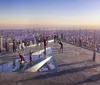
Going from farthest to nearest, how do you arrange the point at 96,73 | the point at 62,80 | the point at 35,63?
the point at 35,63 < the point at 96,73 < the point at 62,80

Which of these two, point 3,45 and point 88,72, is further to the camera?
point 3,45

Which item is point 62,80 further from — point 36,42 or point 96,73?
point 36,42

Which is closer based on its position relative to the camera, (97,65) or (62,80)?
(62,80)

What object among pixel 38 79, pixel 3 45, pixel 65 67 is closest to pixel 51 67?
pixel 65 67

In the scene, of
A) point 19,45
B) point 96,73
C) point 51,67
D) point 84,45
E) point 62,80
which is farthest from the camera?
point 84,45

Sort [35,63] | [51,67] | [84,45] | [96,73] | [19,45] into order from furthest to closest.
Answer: [84,45], [19,45], [35,63], [51,67], [96,73]

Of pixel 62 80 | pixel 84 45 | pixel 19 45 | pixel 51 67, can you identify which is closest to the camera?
pixel 62 80

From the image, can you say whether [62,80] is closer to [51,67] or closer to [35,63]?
[51,67]

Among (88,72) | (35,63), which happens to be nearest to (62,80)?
(88,72)
